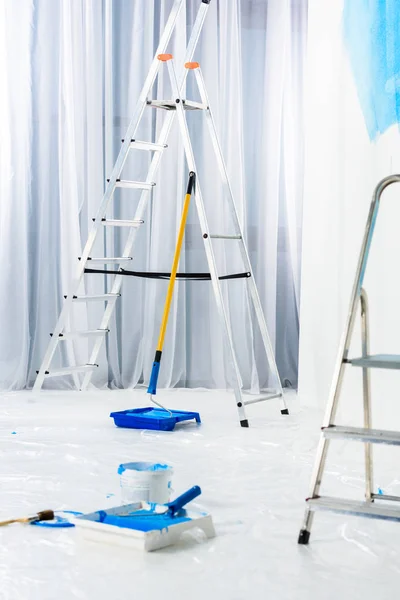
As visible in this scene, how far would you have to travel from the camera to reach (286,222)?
501cm

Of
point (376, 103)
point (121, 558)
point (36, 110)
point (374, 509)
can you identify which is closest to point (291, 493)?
point (374, 509)

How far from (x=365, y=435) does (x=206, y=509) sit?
0.58 metres

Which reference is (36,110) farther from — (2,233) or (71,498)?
(71,498)

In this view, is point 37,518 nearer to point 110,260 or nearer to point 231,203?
point 231,203

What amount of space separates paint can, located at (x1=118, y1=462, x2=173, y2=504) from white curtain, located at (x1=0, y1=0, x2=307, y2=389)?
Result: 2449 mm

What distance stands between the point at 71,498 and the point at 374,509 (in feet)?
2.98

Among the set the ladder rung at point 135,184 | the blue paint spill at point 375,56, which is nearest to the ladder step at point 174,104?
the ladder rung at point 135,184

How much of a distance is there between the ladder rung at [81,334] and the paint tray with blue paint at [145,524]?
2.19m

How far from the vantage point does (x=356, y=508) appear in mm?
2090

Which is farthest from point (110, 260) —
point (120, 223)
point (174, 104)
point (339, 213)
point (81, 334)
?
point (339, 213)

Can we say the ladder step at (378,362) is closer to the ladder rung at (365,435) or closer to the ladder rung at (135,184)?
the ladder rung at (365,435)

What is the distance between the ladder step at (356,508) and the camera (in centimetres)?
205

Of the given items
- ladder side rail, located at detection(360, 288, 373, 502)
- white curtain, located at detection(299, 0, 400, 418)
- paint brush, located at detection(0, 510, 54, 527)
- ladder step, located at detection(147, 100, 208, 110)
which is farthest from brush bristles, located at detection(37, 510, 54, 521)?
ladder step, located at detection(147, 100, 208, 110)

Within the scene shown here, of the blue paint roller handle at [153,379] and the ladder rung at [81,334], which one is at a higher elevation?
the ladder rung at [81,334]
